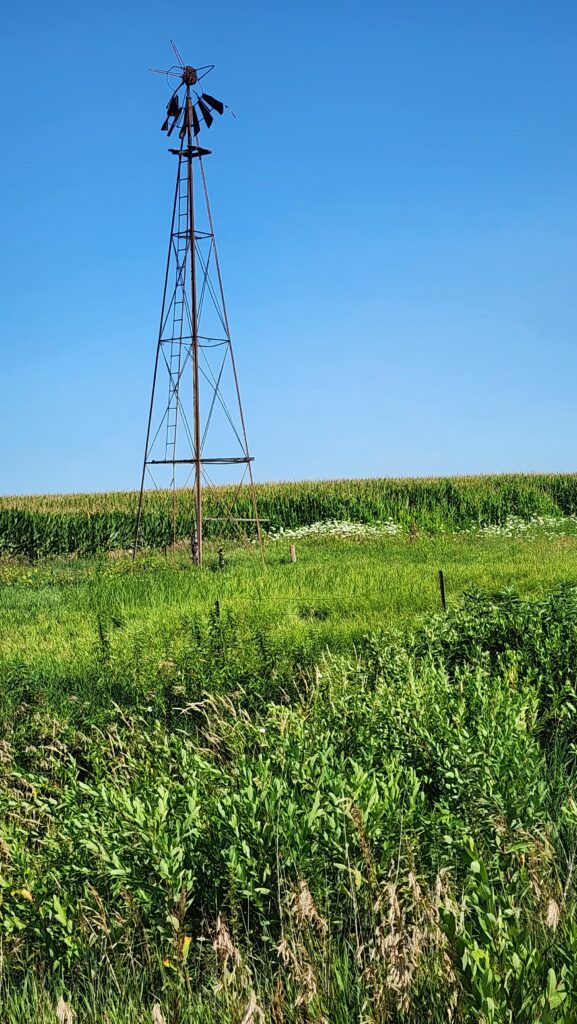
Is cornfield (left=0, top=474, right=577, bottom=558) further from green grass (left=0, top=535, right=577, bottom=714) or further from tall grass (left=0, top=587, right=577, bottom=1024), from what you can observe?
tall grass (left=0, top=587, right=577, bottom=1024)

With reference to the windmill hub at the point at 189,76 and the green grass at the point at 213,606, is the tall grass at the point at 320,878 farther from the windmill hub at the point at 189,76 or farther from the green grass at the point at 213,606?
the windmill hub at the point at 189,76

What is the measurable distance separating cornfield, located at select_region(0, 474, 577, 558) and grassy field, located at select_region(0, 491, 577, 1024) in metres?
20.4

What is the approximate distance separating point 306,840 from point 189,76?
1970cm

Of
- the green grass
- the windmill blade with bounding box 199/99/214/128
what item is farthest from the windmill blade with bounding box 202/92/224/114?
the green grass

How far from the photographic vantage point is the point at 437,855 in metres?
4.39

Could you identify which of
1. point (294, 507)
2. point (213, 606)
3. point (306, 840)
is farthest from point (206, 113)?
point (306, 840)

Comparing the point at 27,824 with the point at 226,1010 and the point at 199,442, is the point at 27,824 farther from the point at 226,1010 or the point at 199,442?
the point at 199,442

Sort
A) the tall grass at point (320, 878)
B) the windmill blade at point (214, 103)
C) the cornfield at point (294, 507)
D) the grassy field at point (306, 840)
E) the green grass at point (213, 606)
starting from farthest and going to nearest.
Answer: the cornfield at point (294, 507) → the windmill blade at point (214, 103) → the green grass at point (213, 606) → the grassy field at point (306, 840) → the tall grass at point (320, 878)

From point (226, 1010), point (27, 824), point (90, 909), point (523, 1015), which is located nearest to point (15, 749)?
point (27, 824)

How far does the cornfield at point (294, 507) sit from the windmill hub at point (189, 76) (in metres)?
13.5

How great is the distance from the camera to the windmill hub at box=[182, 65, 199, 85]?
20.0m

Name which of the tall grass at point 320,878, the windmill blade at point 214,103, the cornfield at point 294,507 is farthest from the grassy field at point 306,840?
the cornfield at point 294,507

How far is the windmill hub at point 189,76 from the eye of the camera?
1995 centimetres

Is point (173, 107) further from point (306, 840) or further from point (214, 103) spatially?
point (306, 840)
